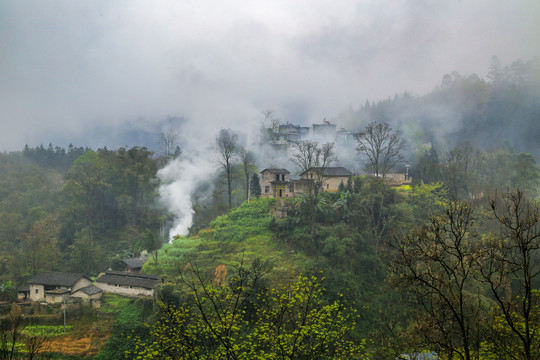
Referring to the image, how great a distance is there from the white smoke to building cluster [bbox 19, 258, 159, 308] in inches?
561

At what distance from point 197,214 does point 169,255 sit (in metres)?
13.1

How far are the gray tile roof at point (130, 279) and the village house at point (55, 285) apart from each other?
1787mm

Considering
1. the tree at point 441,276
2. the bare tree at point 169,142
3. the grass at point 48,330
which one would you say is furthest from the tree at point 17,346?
the bare tree at point 169,142

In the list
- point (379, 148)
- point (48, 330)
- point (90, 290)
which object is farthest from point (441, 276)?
point (90, 290)

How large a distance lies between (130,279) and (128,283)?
44 centimetres

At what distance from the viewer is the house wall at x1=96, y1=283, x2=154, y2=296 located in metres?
28.3

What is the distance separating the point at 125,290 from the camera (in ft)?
97.0

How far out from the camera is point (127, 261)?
36188mm

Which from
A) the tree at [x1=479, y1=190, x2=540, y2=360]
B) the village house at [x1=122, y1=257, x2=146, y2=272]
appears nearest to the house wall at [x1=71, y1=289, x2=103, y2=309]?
the village house at [x1=122, y1=257, x2=146, y2=272]

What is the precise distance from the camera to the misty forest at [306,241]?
11.3 m

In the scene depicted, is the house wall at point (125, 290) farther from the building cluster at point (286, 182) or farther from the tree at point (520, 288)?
the tree at point (520, 288)

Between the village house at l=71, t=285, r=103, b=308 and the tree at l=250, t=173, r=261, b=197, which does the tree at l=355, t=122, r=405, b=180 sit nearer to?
the tree at l=250, t=173, r=261, b=197

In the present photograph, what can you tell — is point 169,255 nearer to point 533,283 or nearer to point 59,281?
point 59,281

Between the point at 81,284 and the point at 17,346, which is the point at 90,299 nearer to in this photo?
the point at 81,284
